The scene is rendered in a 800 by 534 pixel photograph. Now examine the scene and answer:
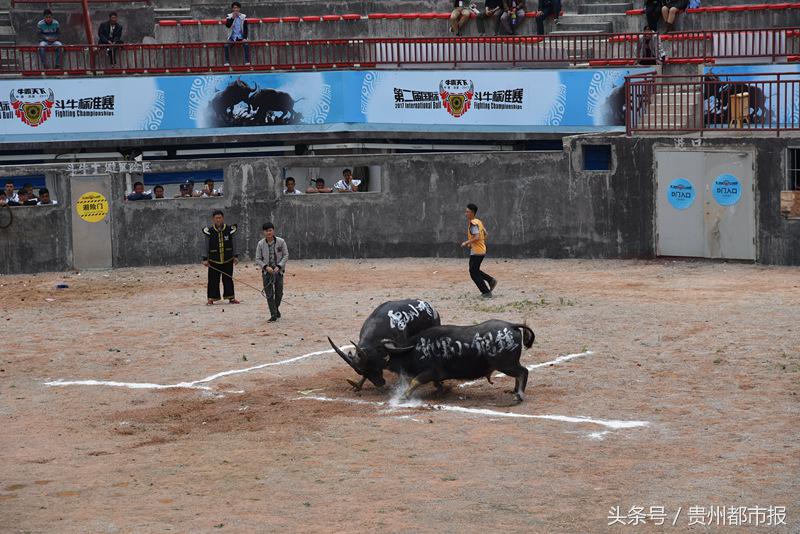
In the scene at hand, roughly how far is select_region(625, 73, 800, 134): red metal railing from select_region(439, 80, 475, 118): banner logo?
4.72 m

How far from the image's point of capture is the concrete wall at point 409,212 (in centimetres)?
2512

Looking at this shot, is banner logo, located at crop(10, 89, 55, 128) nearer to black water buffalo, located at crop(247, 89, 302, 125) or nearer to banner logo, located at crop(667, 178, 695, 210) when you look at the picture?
black water buffalo, located at crop(247, 89, 302, 125)

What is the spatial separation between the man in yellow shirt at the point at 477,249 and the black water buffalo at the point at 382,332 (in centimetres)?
542

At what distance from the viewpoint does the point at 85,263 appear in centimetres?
2623

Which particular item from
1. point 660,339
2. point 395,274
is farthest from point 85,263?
point 660,339

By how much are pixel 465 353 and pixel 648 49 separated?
638 inches

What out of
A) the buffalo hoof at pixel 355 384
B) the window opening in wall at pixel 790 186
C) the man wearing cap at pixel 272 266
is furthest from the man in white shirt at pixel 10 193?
the window opening in wall at pixel 790 186

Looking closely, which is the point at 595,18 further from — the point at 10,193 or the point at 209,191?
the point at 10,193

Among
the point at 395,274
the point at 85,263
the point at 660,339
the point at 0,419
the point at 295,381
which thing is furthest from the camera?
the point at 85,263

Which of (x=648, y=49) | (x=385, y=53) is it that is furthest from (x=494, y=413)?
(x=385, y=53)

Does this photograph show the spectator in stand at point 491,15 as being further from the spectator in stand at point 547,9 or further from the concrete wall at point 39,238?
the concrete wall at point 39,238

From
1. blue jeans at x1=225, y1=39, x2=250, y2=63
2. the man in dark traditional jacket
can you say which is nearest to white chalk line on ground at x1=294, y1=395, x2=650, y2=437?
the man in dark traditional jacket

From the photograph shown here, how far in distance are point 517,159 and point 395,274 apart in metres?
3.75

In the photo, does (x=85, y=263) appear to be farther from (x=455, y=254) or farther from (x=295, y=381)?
(x=295, y=381)
